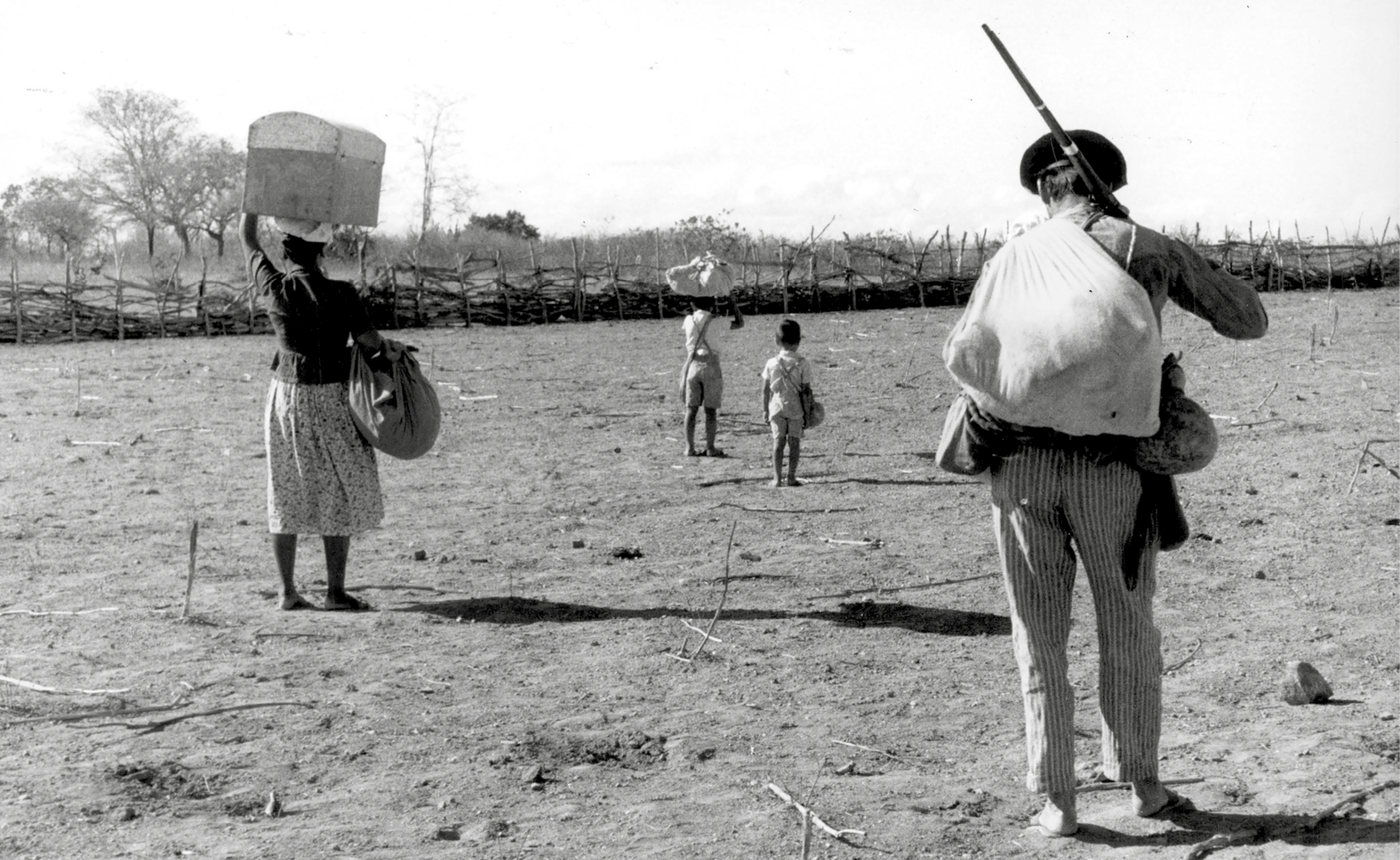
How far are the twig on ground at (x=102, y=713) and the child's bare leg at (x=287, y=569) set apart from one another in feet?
3.94

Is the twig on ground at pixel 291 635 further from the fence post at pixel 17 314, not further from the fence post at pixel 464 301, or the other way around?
the fence post at pixel 464 301

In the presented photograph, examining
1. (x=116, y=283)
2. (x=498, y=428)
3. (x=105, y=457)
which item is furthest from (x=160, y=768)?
(x=116, y=283)

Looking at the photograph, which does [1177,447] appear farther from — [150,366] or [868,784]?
[150,366]

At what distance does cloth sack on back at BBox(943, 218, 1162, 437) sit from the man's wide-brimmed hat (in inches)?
8.7

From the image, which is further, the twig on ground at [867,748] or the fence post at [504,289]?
the fence post at [504,289]

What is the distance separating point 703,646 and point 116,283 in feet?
68.7

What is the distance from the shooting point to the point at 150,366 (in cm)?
1761

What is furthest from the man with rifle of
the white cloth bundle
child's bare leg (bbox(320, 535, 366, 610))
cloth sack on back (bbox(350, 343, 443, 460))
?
the white cloth bundle

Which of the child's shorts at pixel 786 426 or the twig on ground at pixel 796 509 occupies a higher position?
the child's shorts at pixel 786 426

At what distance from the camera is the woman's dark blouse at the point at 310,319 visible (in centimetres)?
539

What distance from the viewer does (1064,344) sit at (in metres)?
2.99

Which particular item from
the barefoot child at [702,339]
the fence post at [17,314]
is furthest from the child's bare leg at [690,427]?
the fence post at [17,314]

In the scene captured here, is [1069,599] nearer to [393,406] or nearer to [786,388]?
[393,406]

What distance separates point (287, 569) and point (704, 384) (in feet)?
14.4
